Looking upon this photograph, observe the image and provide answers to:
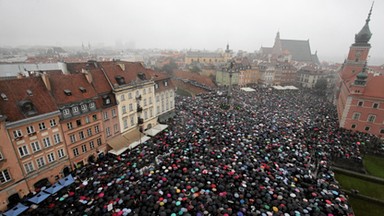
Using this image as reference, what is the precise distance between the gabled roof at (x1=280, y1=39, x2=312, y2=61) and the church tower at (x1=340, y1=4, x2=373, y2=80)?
91.9 m

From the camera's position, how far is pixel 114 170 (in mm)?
26688

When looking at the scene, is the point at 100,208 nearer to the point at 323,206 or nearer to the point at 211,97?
the point at 323,206

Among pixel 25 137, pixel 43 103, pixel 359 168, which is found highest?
pixel 43 103

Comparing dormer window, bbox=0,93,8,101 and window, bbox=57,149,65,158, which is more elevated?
dormer window, bbox=0,93,8,101

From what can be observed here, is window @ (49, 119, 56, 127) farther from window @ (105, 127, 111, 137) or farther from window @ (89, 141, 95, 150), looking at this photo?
window @ (105, 127, 111, 137)

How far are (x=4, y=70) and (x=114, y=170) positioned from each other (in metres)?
45.4

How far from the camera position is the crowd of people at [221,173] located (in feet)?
65.4

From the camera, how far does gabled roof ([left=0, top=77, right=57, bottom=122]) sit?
816 inches

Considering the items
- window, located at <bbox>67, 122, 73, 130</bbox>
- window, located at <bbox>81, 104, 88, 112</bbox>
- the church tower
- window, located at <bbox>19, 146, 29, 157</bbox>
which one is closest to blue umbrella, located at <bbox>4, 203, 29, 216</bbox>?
window, located at <bbox>19, 146, 29, 157</bbox>

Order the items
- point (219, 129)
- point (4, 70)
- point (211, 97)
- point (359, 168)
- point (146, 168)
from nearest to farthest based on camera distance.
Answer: point (146, 168) → point (359, 168) → point (219, 129) → point (4, 70) → point (211, 97)

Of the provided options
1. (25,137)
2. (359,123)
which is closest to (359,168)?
(359,123)

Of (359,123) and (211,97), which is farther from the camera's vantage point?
(211,97)

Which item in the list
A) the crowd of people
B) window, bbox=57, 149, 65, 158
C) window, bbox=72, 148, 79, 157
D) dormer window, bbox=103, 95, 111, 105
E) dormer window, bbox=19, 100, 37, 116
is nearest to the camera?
the crowd of people

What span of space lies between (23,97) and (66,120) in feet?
17.2
